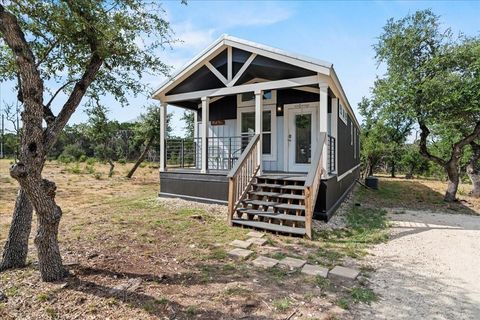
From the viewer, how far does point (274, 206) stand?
5.69 meters

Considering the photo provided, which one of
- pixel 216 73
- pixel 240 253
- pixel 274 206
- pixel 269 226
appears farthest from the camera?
pixel 216 73

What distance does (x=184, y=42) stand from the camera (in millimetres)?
4449

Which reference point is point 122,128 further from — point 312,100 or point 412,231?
point 412,231

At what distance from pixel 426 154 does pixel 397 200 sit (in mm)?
2109

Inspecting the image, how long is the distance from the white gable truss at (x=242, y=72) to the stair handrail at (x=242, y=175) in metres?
1.50

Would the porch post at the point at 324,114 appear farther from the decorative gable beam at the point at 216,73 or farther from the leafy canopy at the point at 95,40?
the leafy canopy at the point at 95,40

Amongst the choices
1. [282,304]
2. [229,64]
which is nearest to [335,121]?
[229,64]

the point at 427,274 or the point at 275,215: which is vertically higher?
the point at 275,215

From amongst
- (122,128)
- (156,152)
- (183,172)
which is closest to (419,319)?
(183,172)

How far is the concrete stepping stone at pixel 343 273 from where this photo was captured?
11.2ft

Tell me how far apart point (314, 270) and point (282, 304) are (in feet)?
3.36

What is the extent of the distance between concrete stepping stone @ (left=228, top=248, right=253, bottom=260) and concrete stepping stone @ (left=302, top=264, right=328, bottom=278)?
84 centimetres

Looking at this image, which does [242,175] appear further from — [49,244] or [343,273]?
[49,244]

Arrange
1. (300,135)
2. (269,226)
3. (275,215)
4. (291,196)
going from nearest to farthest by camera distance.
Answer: (269,226) < (275,215) < (291,196) < (300,135)
